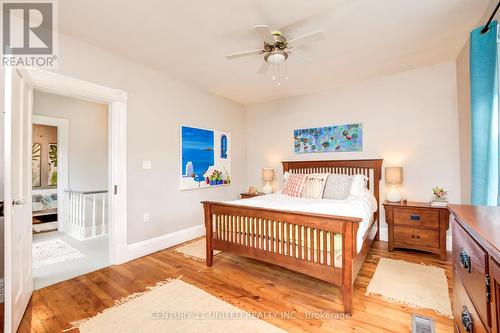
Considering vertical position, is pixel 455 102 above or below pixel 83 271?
above

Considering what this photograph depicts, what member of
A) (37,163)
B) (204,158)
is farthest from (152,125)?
(37,163)

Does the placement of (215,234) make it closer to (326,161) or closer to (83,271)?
(83,271)

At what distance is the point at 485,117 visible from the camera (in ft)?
6.38

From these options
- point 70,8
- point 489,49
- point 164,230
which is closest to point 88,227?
point 164,230

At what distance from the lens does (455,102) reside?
3.06 meters

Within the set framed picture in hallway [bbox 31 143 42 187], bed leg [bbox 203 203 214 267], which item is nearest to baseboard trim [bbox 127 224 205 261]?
bed leg [bbox 203 203 214 267]

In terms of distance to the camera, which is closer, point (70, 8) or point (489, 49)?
point (489, 49)

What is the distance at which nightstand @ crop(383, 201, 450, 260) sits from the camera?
2.83 m

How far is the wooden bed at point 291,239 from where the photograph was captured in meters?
1.84

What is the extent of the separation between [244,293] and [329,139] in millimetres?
2927

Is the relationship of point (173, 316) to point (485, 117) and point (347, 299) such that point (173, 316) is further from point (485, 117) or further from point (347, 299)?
point (485, 117)

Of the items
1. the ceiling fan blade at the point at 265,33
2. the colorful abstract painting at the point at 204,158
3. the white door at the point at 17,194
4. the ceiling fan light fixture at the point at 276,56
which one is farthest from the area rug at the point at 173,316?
the ceiling fan light fixture at the point at 276,56

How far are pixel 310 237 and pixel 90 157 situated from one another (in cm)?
450
